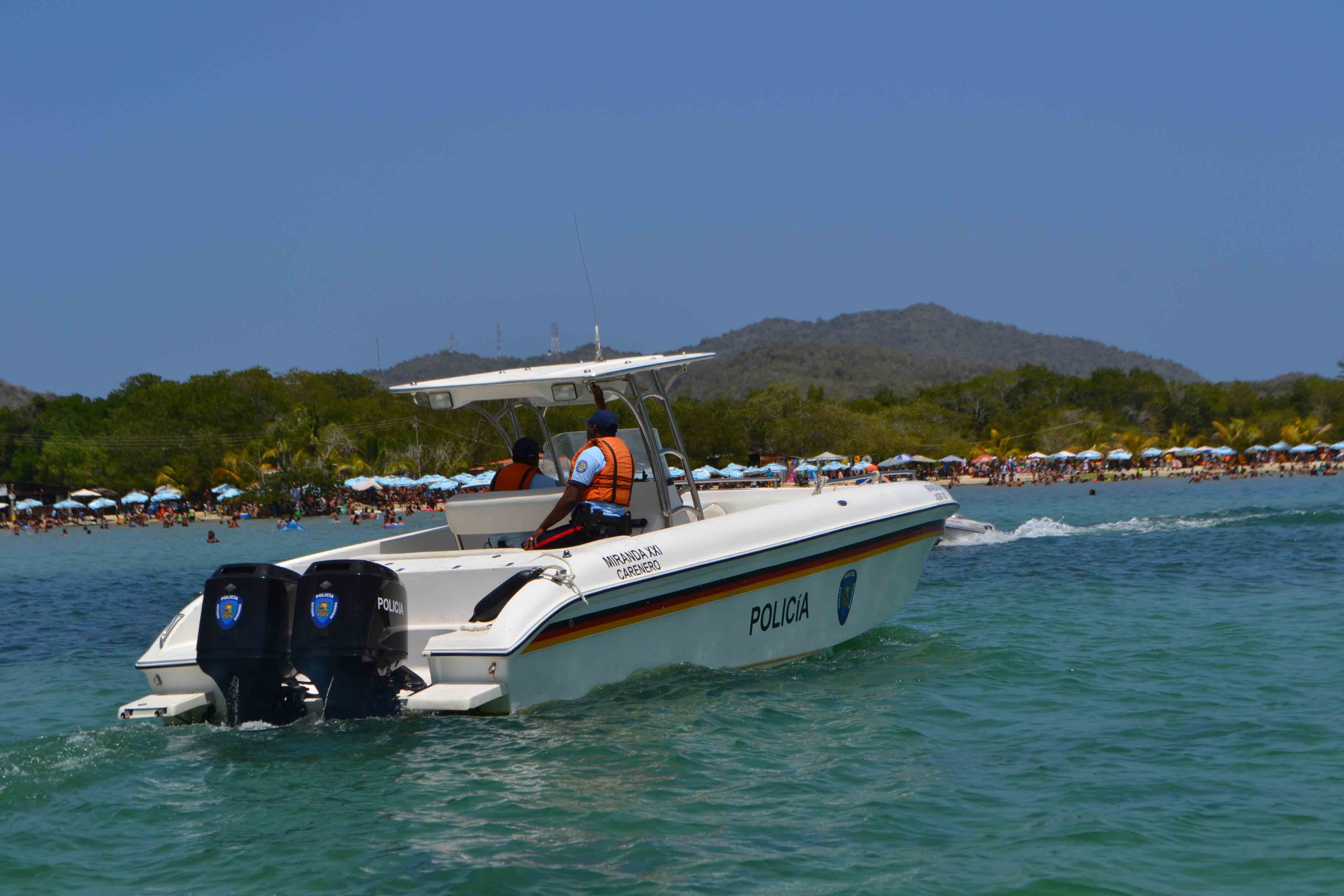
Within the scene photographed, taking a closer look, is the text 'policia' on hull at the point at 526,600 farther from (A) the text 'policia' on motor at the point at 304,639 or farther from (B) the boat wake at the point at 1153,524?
(B) the boat wake at the point at 1153,524

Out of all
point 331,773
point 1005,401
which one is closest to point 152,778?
point 331,773

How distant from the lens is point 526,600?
5668 millimetres

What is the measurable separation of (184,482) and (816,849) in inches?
2806

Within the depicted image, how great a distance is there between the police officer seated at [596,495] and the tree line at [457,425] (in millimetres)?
52953

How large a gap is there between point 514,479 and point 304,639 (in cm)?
243

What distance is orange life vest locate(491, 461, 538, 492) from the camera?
7.63 metres

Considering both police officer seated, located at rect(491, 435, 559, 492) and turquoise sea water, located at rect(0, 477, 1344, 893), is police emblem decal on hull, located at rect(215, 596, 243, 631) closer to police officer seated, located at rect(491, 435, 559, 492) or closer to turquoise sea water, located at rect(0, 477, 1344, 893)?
turquoise sea water, located at rect(0, 477, 1344, 893)

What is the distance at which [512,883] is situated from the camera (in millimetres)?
3955

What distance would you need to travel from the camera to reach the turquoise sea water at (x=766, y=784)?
4.18m

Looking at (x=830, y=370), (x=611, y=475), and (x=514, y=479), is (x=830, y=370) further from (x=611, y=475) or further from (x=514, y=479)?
(x=611, y=475)

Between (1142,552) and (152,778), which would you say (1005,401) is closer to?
(1142,552)

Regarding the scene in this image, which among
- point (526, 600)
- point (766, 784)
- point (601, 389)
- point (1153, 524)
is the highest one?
point (601, 389)

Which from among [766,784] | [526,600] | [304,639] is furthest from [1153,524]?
[304,639]

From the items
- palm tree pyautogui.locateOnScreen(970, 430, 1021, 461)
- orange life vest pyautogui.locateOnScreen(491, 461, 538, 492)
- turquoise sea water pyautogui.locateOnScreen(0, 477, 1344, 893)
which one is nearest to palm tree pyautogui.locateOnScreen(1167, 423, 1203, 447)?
palm tree pyautogui.locateOnScreen(970, 430, 1021, 461)
